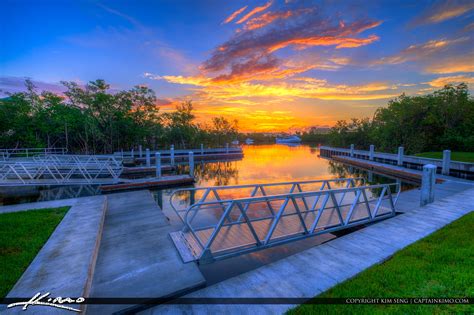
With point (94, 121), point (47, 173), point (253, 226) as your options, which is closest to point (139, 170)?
point (47, 173)

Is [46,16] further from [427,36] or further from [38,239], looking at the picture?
[427,36]

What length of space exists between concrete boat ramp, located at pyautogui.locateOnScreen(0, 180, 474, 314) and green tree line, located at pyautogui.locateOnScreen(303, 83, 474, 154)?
2199 cm

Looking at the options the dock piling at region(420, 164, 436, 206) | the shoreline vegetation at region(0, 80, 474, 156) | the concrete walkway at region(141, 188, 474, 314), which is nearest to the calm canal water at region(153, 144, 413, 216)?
the concrete walkway at region(141, 188, 474, 314)

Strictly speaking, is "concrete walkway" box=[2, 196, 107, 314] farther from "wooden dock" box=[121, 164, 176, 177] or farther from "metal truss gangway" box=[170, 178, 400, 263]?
"wooden dock" box=[121, 164, 176, 177]

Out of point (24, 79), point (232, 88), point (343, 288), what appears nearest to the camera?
point (343, 288)

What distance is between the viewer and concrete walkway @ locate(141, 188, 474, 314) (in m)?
2.33

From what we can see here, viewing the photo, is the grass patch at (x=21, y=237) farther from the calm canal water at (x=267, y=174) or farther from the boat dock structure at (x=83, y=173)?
the boat dock structure at (x=83, y=173)

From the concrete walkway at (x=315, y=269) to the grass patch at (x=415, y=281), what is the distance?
193mm

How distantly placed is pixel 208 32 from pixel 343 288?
1407 cm

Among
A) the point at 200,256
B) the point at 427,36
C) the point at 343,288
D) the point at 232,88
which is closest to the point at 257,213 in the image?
the point at 200,256

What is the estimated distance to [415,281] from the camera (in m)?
2.49

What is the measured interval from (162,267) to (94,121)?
95.7ft

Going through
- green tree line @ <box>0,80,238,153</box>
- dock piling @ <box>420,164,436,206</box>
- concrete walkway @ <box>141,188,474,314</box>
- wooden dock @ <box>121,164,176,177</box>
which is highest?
green tree line @ <box>0,80,238,153</box>

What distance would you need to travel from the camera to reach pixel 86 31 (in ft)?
37.7
